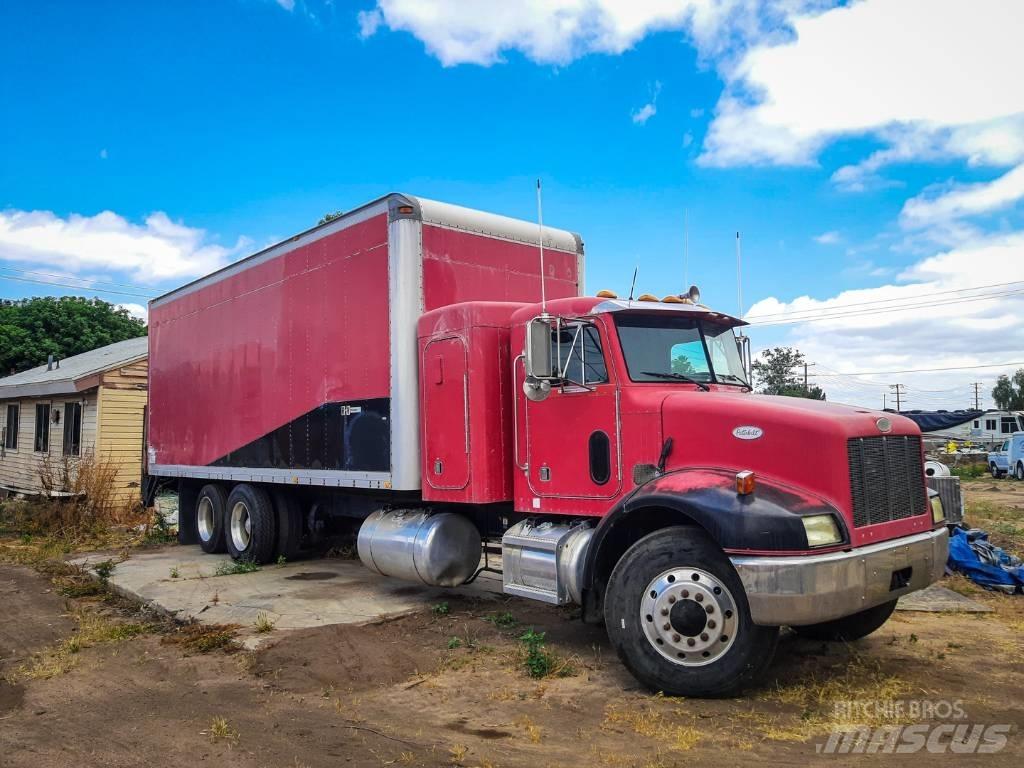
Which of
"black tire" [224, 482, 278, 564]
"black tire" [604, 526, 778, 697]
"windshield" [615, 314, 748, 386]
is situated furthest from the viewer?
"black tire" [224, 482, 278, 564]

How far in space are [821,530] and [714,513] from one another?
0.64 metres

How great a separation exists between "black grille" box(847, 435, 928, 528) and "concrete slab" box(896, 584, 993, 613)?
245 cm

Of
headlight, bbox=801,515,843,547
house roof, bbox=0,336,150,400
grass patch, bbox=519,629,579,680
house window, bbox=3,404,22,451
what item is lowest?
grass patch, bbox=519,629,579,680

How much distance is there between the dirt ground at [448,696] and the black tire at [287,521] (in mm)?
3152

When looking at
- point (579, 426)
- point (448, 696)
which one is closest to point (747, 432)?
point (579, 426)

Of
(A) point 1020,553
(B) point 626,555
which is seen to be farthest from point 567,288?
(A) point 1020,553

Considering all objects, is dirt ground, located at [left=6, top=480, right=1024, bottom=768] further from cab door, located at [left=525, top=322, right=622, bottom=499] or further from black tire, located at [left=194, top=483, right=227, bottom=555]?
black tire, located at [left=194, top=483, right=227, bottom=555]

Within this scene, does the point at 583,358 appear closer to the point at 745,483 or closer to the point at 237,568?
the point at 745,483

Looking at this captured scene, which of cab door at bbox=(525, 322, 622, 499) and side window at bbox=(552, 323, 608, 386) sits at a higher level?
side window at bbox=(552, 323, 608, 386)

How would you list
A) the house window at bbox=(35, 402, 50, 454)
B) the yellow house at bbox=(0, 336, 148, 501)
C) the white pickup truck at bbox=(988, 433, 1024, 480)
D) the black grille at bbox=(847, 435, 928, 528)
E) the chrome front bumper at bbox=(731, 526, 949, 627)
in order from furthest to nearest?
the white pickup truck at bbox=(988, 433, 1024, 480), the house window at bbox=(35, 402, 50, 454), the yellow house at bbox=(0, 336, 148, 501), the black grille at bbox=(847, 435, 928, 528), the chrome front bumper at bbox=(731, 526, 949, 627)

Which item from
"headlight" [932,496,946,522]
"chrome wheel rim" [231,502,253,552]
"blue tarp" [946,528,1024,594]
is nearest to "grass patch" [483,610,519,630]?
"headlight" [932,496,946,522]

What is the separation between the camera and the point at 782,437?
5223 millimetres

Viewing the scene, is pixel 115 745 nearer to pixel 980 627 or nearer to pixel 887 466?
pixel 887 466

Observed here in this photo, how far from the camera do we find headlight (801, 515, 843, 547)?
4852mm
